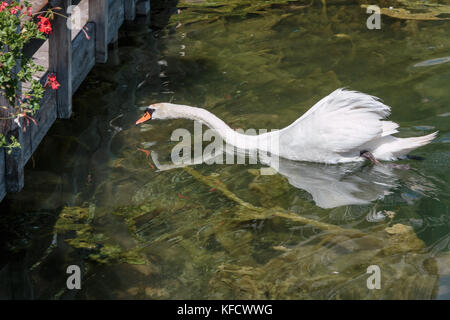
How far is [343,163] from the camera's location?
6.67 m

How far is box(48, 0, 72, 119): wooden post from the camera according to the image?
6512 millimetres

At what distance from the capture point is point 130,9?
989 centimetres

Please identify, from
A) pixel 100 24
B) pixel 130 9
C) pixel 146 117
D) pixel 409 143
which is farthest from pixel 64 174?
pixel 130 9

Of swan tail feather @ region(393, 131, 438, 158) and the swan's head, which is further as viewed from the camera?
the swan's head

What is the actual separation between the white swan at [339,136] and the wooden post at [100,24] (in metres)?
2.35

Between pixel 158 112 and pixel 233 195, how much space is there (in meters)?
1.48

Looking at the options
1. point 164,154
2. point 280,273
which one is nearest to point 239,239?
point 280,273

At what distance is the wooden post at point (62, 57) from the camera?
6.51m

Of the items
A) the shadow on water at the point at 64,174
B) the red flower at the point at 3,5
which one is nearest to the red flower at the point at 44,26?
the red flower at the point at 3,5

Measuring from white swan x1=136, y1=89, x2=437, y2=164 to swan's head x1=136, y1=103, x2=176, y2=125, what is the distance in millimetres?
670

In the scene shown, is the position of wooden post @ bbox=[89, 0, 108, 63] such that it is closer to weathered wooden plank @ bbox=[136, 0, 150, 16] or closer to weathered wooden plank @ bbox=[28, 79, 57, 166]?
weathered wooden plank @ bbox=[28, 79, 57, 166]

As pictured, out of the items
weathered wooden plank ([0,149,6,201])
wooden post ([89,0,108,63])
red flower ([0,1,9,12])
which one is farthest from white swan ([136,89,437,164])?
red flower ([0,1,9,12])
